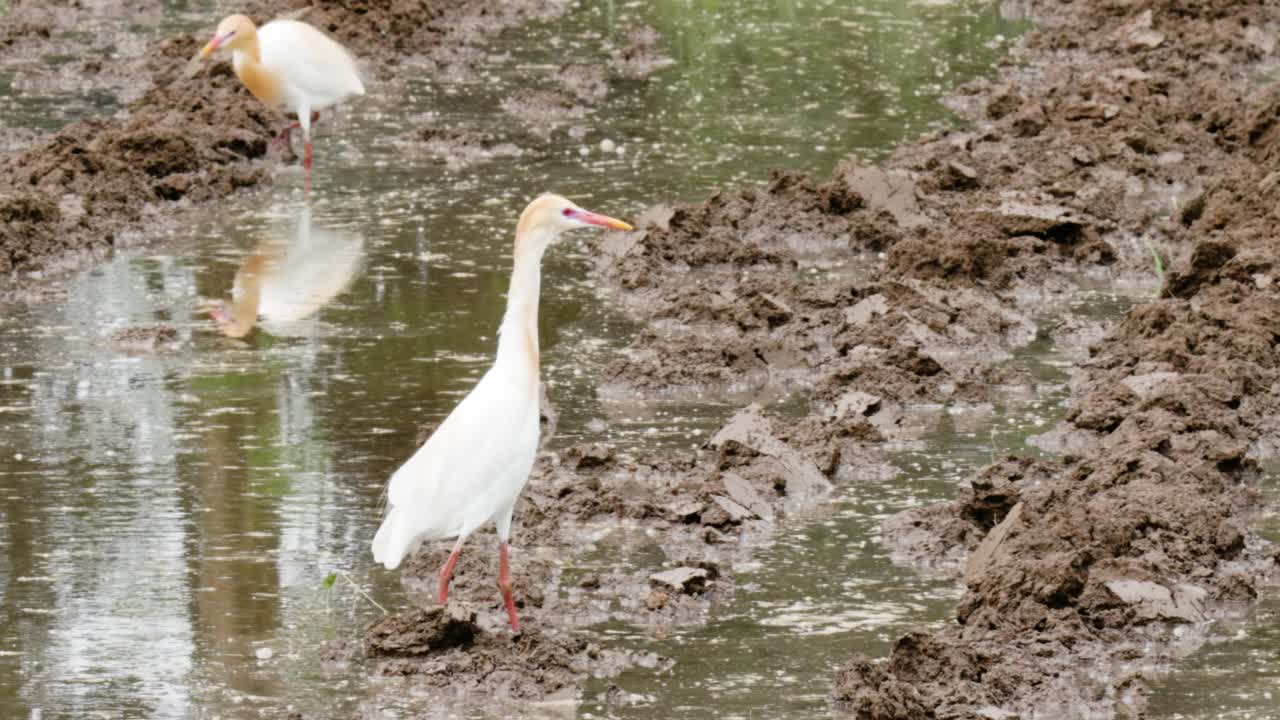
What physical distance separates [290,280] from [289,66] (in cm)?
283

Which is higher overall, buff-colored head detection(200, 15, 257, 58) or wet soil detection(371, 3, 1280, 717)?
buff-colored head detection(200, 15, 257, 58)

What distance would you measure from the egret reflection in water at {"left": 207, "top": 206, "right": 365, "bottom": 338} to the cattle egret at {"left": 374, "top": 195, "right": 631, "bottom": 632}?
4103 mm

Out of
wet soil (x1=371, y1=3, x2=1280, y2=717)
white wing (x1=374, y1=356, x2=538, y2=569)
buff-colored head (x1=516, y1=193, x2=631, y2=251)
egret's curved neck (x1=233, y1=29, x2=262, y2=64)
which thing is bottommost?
wet soil (x1=371, y1=3, x2=1280, y2=717)

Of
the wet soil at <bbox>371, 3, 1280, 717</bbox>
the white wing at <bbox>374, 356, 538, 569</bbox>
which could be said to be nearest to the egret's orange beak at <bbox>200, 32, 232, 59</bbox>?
the wet soil at <bbox>371, 3, 1280, 717</bbox>

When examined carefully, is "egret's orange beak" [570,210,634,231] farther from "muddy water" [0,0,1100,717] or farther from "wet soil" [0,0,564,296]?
"wet soil" [0,0,564,296]

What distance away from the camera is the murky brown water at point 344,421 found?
7.66m

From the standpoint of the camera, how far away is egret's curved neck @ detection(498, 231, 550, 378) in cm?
776

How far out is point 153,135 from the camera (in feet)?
47.3

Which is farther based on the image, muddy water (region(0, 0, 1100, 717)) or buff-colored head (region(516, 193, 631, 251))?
buff-colored head (region(516, 193, 631, 251))

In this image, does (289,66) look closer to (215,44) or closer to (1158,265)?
(215,44)

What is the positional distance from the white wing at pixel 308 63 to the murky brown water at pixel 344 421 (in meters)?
0.44

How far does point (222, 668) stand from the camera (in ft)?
24.9

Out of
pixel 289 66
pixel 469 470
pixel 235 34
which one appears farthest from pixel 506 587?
pixel 235 34

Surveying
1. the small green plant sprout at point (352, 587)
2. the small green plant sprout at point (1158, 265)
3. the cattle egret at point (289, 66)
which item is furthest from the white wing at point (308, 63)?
the small green plant sprout at point (352, 587)
